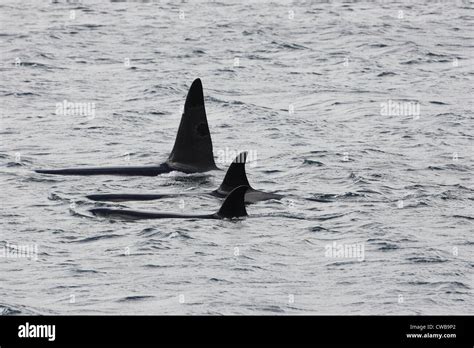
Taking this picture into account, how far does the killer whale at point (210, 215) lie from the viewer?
793 inches

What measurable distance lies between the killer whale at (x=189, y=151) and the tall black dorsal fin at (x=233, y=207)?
399 centimetres

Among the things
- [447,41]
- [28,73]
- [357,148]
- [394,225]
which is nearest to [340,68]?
[447,41]

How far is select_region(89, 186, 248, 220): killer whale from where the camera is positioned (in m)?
20.1

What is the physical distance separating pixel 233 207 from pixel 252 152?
751 centimetres

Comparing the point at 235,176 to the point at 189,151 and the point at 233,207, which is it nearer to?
the point at 233,207

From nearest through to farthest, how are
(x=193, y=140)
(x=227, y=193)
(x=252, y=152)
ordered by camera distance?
(x=227, y=193) → (x=193, y=140) → (x=252, y=152)

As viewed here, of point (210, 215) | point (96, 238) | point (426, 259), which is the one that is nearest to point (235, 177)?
point (210, 215)

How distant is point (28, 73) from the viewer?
3941 centimetres

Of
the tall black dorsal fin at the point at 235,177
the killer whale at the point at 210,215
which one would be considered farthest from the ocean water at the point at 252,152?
the tall black dorsal fin at the point at 235,177

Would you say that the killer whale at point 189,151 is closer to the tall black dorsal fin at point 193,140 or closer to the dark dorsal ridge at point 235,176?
the tall black dorsal fin at point 193,140

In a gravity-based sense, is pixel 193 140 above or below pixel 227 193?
above

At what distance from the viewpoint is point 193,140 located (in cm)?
2444

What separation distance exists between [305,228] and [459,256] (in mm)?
Result: 2654
